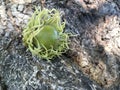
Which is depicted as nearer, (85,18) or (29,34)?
(29,34)

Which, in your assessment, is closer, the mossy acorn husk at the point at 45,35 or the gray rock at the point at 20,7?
the mossy acorn husk at the point at 45,35

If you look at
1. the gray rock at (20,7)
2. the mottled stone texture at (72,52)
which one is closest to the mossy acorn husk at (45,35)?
the mottled stone texture at (72,52)

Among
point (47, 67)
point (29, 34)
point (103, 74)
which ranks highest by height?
point (29, 34)

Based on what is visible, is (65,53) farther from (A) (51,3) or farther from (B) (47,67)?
(A) (51,3)

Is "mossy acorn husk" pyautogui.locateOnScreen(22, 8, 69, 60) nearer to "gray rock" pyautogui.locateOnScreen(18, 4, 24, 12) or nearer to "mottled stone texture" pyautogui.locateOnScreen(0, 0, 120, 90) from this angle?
"mottled stone texture" pyautogui.locateOnScreen(0, 0, 120, 90)

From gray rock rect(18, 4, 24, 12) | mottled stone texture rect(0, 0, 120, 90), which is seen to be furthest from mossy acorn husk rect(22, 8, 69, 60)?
gray rock rect(18, 4, 24, 12)

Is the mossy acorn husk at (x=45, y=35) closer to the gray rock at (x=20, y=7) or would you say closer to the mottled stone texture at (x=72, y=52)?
the mottled stone texture at (x=72, y=52)

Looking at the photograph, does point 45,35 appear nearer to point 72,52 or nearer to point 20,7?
point 72,52

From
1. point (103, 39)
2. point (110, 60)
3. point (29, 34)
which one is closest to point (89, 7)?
point (103, 39)
